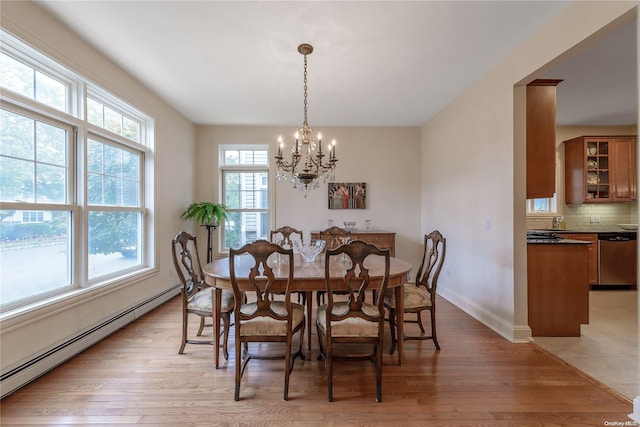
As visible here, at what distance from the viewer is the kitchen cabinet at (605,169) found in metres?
4.61

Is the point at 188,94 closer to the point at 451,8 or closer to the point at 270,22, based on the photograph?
the point at 270,22

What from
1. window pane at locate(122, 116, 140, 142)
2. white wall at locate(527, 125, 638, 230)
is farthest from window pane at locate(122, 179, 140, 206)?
white wall at locate(527, 125, 638, 230)

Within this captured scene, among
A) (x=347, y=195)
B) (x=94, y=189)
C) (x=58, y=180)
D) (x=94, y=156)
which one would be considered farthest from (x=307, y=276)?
(x=347, y=195)

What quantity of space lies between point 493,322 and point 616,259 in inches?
128

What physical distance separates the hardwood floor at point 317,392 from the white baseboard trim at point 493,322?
4.1 inches

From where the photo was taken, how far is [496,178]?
2.85m

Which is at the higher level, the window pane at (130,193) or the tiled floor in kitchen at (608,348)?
the window pane at (130,193)

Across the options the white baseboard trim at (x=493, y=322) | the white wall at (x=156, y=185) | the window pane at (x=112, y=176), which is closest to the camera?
the white wall at (x=156, y=185)

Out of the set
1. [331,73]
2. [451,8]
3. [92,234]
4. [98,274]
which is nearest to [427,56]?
[451,8]

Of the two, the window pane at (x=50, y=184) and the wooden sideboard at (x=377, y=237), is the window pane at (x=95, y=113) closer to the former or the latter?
the window pane at (x=50, y=184)

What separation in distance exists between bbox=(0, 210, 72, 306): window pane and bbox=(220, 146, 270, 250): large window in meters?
2.60

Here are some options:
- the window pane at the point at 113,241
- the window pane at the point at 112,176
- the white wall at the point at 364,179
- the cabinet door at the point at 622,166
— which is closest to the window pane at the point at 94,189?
the window pane at the point at 112,176

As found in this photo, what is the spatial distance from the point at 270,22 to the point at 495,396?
3167mm

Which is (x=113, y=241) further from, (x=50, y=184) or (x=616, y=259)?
(x=616, y=259)
